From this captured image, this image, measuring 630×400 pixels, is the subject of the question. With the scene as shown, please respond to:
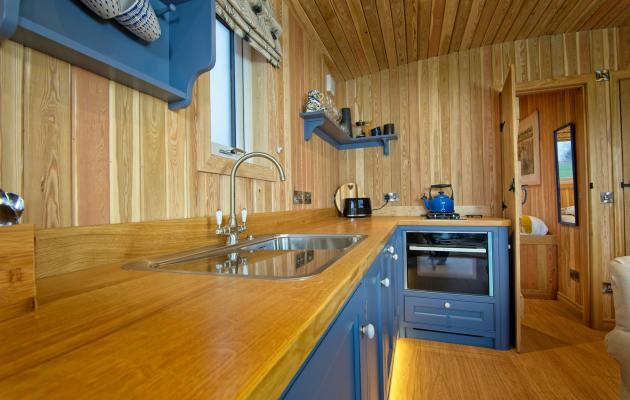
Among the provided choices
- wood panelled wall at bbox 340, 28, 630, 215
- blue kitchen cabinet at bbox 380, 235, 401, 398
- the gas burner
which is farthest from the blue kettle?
blue kitchen cabinet at bbox 380, 235, 401, 398

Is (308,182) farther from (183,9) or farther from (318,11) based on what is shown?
(183,9)

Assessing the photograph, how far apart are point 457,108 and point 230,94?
2.14 metres

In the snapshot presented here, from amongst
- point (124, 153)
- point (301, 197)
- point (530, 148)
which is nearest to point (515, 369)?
point (301, 197)

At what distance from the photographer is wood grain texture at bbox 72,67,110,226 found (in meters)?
0.68

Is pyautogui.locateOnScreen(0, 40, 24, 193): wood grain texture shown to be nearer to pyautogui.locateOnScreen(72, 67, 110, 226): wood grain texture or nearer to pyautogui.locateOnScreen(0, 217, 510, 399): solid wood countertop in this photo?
pyautogui.locateOnScreen(72, 67, 110, 226): wood grain texture

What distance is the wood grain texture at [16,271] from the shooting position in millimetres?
380

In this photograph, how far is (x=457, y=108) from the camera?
2.68 m

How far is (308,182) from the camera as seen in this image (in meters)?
2.15

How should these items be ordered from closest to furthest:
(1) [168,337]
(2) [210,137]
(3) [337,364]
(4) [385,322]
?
(1) [168,337] < (3) [337,364] < (2) [210,137] < (4) [385,322]

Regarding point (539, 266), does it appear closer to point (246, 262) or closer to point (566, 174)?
point (566, 174)

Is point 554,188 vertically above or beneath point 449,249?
above

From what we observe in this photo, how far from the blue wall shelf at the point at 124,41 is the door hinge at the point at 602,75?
291cm

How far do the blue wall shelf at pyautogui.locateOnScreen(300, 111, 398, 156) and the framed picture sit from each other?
1.68 metres

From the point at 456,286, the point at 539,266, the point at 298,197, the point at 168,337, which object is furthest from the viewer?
the point at 539,266
